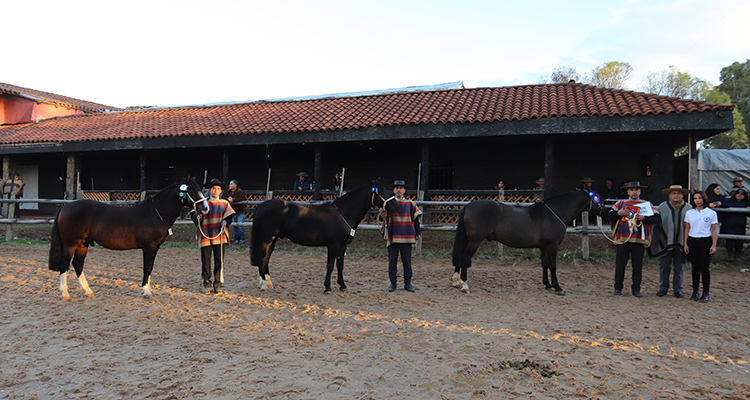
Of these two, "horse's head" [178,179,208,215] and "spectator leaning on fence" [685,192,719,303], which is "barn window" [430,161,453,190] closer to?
"spectator leaning on fence" [685,192,719,303]

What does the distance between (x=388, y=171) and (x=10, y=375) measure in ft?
40.1

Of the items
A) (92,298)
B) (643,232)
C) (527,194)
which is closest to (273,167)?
(527,194)

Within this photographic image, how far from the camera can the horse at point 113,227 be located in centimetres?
605

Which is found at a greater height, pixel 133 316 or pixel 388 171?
pixel 388 171

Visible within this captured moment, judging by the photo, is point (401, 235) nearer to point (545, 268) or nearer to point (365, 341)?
point (545, 268)

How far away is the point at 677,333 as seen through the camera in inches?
183

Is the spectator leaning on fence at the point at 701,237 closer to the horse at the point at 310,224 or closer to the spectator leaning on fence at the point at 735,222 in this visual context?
the spectator leaning on fence at the point at 735,222

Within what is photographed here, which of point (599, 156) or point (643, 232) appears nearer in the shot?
point (643, 232)

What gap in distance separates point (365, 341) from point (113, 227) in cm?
420

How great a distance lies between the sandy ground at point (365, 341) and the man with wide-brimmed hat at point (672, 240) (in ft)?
1.00

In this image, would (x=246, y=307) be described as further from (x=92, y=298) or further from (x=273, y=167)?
(x=273, y=167)

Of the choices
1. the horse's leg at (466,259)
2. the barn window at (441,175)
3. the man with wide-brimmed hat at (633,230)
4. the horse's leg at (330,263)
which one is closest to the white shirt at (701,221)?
Answer: the man with wide-brimmed hat at (633,230)

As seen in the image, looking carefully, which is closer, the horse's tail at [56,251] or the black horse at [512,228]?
the horse's tail at [56,251]

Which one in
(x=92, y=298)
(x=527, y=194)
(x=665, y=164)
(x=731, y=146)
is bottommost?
Result: (x=92, y=298)
